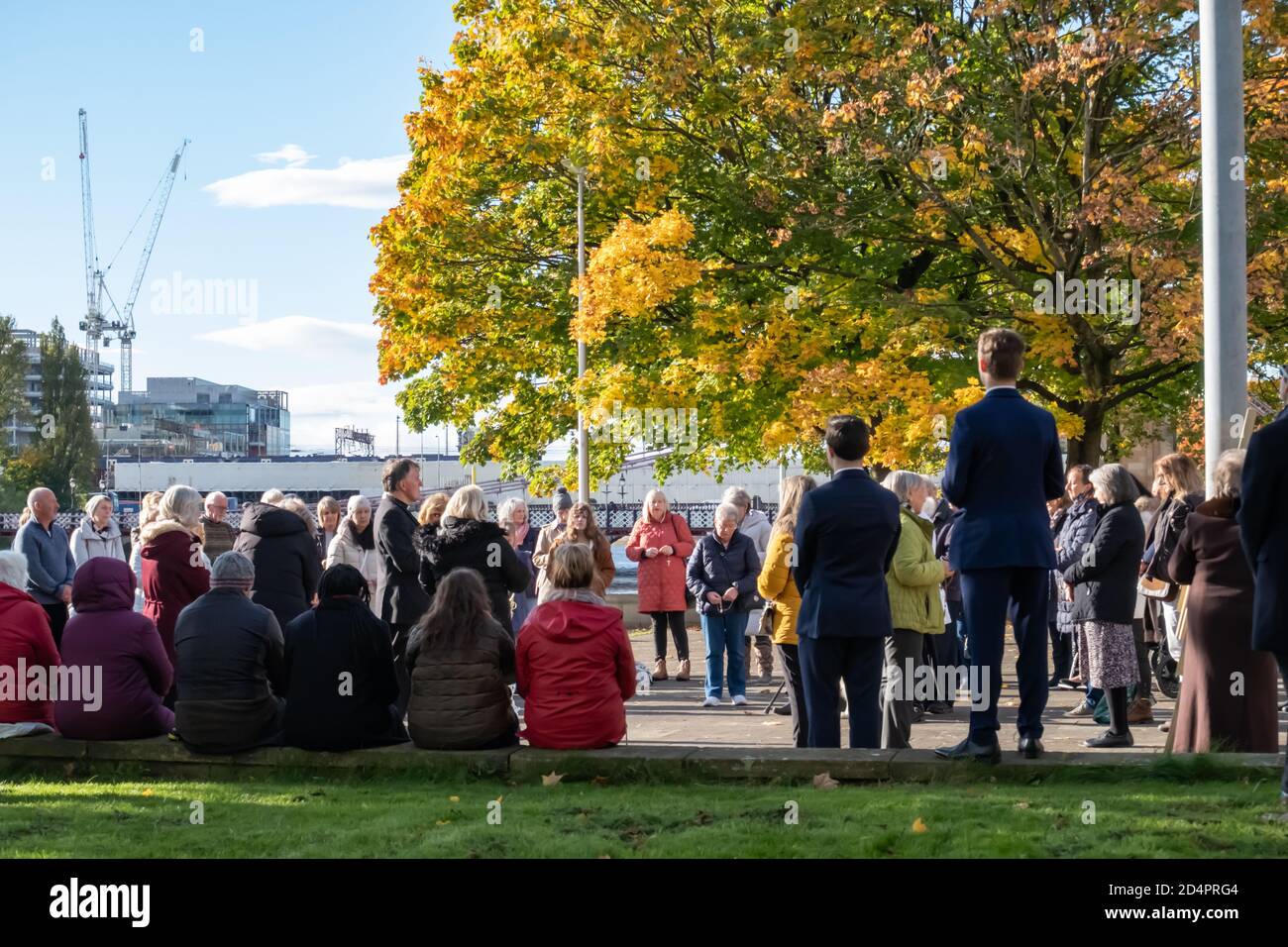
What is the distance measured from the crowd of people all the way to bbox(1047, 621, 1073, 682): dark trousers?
2365 mm

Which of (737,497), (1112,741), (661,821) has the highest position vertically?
(737,497)

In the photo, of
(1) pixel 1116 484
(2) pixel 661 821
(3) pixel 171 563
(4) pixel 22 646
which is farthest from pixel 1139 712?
(4) pixel 22 646

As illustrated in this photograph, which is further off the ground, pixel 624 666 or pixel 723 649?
pixel 624 666

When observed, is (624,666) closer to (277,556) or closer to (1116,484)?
(277,556)

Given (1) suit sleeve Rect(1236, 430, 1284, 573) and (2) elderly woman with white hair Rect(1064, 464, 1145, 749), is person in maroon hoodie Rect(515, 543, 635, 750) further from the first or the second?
(2) elderly woman with white hair Rect(1064, 464, 1145, 749)

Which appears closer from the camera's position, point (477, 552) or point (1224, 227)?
point (1224, 227)

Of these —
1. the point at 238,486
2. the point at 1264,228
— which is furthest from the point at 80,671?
the point at 238,486

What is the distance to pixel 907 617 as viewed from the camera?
918 centimetres

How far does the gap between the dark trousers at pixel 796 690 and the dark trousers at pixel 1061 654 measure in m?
4.82

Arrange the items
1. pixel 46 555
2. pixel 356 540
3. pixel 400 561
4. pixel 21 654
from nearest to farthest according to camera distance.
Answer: pixel 21 654 < pixel 400 561 < pixel 46 555 < pixel 356 540

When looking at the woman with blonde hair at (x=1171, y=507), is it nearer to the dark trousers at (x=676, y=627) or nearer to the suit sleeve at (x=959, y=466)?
the suit sleeve at (x=959, y=466)

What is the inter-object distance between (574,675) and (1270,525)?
3.62 m

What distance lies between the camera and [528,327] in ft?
79.1
